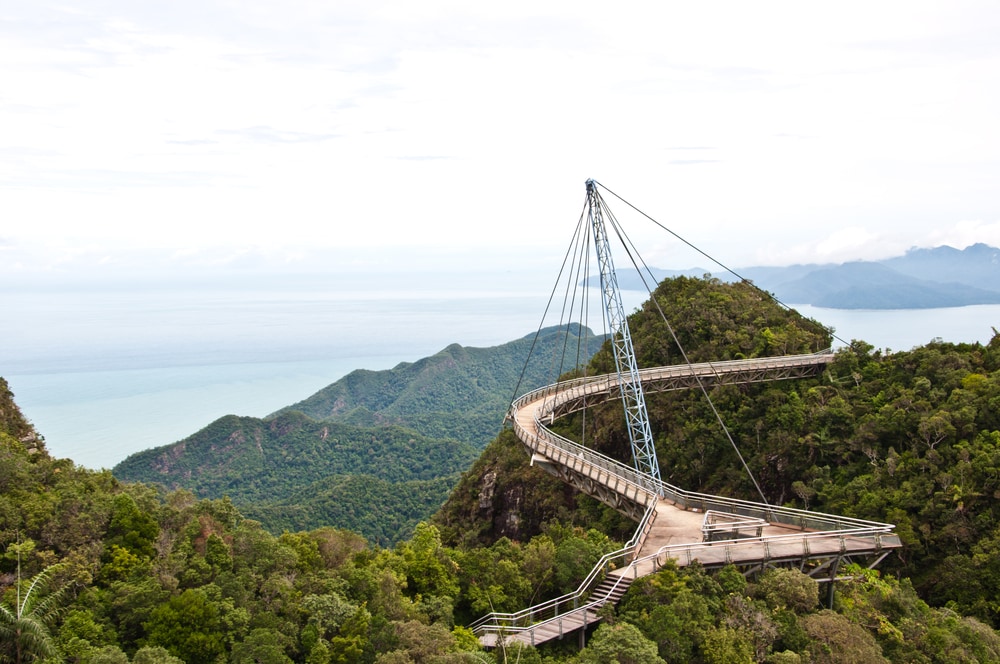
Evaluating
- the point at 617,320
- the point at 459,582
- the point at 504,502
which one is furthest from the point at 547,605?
the point at 504,502

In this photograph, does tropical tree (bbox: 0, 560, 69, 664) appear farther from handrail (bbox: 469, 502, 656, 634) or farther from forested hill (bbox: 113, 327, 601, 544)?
forested hill (bbox: 113, 327, 601, 544)

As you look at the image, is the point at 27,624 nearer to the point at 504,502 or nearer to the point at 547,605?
the point at 547,605

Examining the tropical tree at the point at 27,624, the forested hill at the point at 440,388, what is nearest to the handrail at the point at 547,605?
the tropical tree at the point at 27,624

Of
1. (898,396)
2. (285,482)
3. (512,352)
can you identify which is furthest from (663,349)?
(512,352)

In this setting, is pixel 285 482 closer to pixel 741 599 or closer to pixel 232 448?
pixel 232 448

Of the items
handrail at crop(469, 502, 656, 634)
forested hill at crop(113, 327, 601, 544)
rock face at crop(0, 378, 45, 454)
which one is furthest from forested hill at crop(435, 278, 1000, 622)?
rock face at crop(0, 378, 45, 454)

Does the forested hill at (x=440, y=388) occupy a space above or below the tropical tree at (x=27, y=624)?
below

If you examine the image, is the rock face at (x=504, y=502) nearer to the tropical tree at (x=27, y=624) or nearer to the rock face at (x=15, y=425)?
the rock face at (x=15, y=425)
